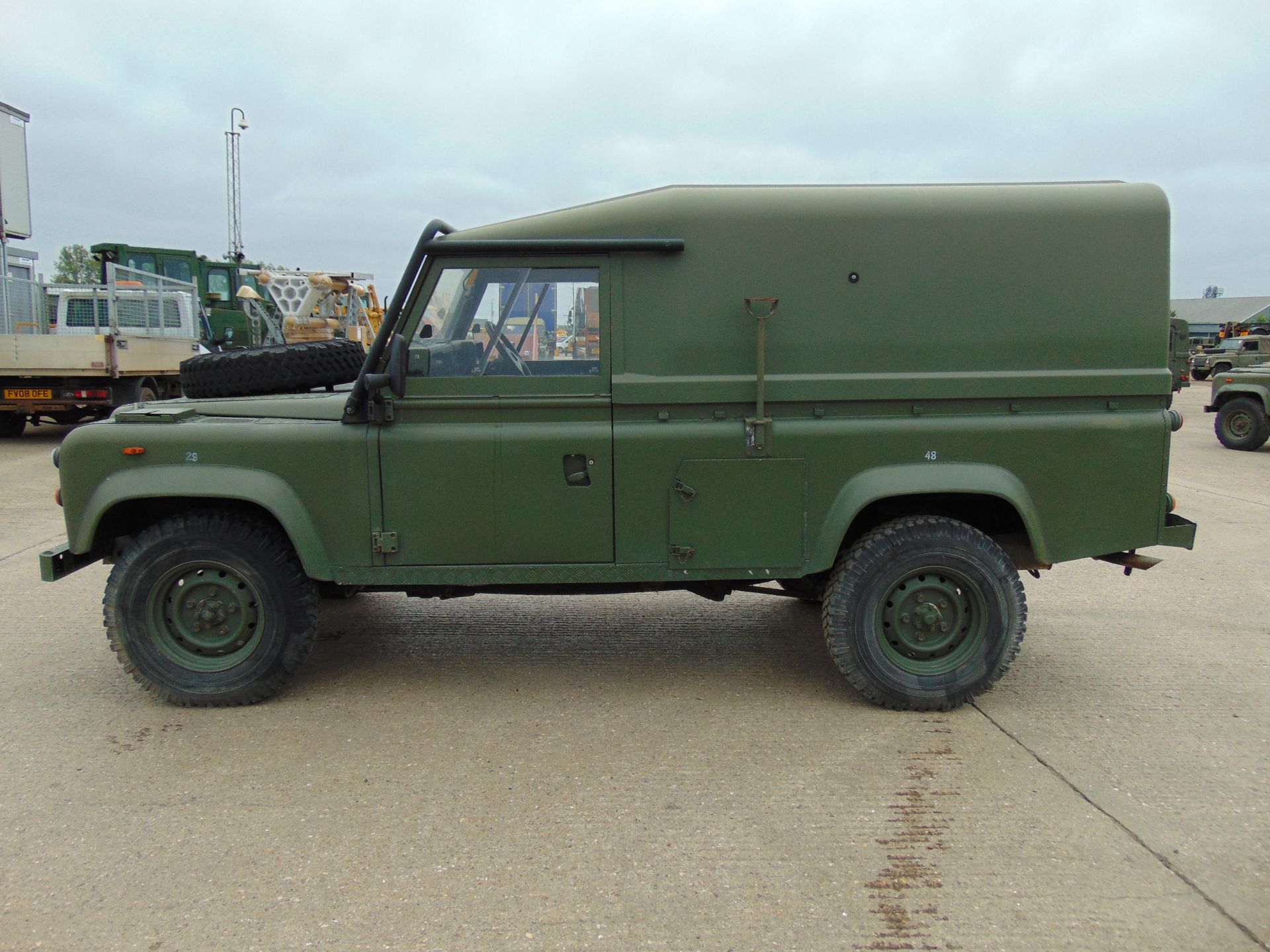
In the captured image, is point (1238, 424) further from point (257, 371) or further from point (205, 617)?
point (205, 617)

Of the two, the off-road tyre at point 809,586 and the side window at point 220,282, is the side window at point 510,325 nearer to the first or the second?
the off-road tyre at point 809,586

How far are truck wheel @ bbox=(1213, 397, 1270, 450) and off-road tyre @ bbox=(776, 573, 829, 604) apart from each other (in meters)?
12.4

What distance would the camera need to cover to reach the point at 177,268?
873 inches

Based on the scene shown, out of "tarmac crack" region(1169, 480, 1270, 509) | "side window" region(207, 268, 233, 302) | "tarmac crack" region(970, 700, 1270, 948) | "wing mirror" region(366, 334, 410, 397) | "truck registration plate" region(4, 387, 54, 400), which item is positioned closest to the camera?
"tarmac crack" region(970, 700, 1270, 948)

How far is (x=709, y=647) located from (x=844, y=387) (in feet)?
5.68

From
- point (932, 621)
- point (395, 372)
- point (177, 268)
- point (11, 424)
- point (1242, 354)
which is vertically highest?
point (177, 268)

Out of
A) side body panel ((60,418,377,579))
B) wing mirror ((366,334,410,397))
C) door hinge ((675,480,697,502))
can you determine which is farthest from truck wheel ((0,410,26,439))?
door hinge ((675,480,697,502))

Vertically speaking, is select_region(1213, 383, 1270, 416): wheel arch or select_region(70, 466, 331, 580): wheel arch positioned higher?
select_region(1213, 383, 1270, 416): wheel arch

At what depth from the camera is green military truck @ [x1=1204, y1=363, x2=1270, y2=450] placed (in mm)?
13672

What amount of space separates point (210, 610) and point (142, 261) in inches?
814

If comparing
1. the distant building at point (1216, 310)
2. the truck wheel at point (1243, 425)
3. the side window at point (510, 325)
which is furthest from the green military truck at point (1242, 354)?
the distant building at point (1216, 310)

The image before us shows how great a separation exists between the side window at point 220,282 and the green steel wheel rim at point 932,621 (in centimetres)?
2228

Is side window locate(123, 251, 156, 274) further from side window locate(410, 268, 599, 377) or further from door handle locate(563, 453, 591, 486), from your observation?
door handle locate(563, 453, 591, 486)

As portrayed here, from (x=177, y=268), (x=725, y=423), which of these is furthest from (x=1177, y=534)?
(x=177, y=268)
